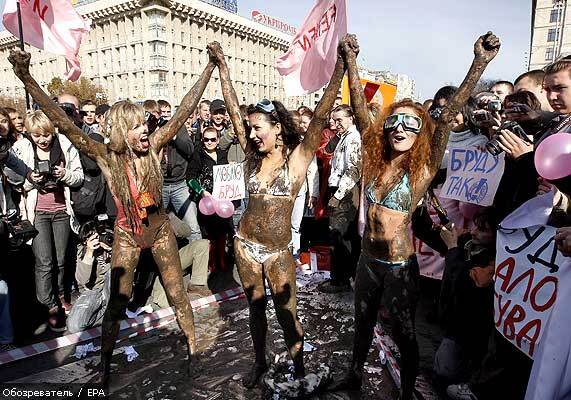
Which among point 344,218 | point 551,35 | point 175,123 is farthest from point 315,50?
point 551,35

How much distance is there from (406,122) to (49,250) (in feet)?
13.3

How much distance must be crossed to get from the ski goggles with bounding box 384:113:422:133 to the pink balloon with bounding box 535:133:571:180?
0.91m

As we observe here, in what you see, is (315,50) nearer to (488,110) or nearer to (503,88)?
(488,110)

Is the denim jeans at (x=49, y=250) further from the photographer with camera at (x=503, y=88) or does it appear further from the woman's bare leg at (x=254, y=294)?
the photographer with camera at (x=503, y=88)

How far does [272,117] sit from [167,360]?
2.33 metres

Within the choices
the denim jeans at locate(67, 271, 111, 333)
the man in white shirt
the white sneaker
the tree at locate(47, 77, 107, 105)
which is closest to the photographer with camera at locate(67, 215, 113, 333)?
the denim jeans at locate(67, 271, 111, 333)

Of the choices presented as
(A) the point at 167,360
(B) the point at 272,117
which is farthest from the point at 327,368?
(B) the point at 272,117

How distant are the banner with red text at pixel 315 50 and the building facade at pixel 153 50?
48.4m

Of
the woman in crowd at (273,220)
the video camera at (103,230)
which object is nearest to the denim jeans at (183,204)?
the video camera at (103,230)

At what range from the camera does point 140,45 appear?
54312 mm

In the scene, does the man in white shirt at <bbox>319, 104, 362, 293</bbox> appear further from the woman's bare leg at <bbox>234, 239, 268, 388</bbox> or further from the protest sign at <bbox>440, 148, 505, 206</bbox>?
the woman's bare leg at <bbox>234, 239, 268, 388</bbox>

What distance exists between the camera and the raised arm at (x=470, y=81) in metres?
2.34

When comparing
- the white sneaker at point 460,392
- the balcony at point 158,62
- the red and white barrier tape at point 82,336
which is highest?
the balcony at point 158,62

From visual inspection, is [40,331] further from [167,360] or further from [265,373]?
[265,373]
